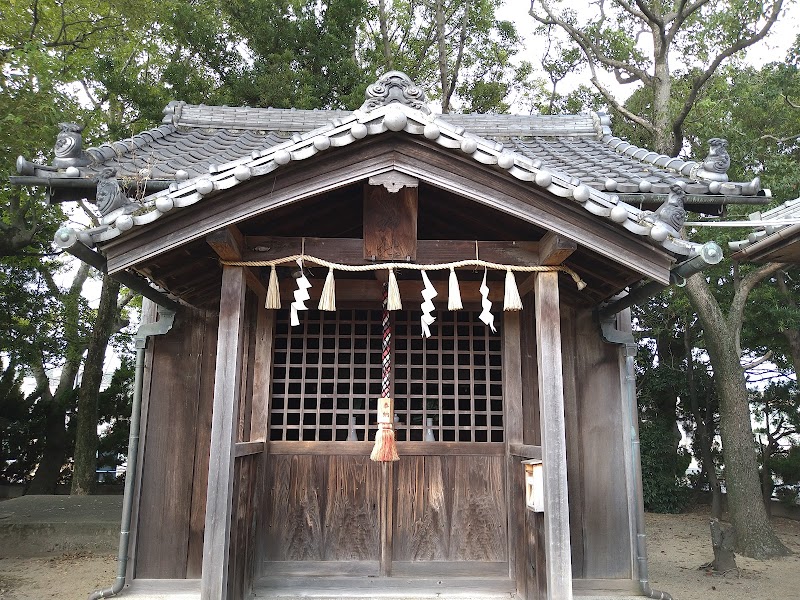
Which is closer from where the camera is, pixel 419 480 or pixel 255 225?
pixel 255 225

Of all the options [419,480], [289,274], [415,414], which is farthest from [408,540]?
[289,274]

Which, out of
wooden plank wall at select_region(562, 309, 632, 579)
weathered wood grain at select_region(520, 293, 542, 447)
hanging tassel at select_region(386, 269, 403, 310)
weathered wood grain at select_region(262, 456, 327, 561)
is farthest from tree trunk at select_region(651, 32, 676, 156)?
weathered wood grain at select_region(262, 456, 327, 561)

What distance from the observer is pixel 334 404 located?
6.61 metres

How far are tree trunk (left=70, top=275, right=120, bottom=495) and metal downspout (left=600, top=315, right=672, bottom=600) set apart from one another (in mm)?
13638

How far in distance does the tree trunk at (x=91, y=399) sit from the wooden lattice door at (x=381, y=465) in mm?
11359

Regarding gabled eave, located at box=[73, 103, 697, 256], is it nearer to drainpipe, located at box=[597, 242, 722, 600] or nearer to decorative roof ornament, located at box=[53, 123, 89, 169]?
drainpipe, located at box=[597, 242, 722, 600]

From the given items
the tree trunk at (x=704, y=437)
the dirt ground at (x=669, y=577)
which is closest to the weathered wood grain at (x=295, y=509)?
the dirt ground at (x=669, y=577)

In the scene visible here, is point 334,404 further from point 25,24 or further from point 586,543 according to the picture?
point 25,24

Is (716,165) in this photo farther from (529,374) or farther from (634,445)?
(634,445)

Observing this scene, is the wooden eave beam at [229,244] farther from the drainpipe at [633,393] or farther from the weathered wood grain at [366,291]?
the drainpipe at [633,393]

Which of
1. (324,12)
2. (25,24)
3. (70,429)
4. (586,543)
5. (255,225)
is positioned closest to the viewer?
(255,225)

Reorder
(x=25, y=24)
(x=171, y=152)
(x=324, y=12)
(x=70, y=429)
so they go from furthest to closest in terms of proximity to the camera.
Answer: (x=70, y=429) → (x=324, y=12) → (x=25, y=24) → (x=171, y=152)

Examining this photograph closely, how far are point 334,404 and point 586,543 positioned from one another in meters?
3.15

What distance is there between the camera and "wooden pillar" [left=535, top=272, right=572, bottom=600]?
472cm
